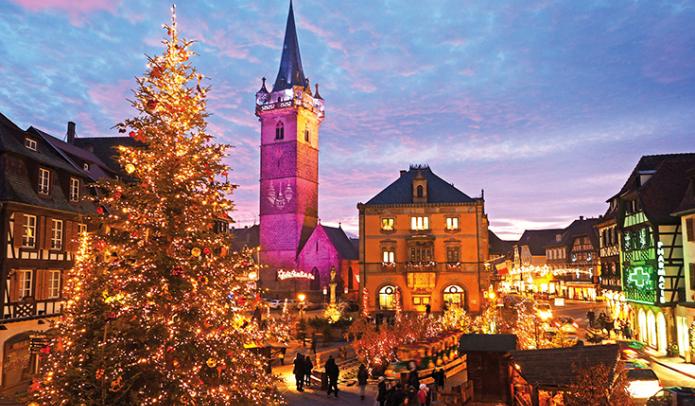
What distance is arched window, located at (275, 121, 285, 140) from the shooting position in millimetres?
75438

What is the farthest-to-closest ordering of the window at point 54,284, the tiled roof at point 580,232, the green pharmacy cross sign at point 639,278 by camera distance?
the tiled roof at point 580,232 → the green pharmacy cross sign at point 639,278 → the window at point 54,284

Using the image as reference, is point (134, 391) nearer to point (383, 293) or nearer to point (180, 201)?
point (180, 201)

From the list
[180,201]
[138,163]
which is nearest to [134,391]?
[180,201]

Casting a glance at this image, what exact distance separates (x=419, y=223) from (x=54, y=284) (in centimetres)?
3299

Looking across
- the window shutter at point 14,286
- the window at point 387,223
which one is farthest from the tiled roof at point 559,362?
the window at point 387,223

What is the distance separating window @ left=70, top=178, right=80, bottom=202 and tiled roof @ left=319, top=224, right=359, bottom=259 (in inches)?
1720

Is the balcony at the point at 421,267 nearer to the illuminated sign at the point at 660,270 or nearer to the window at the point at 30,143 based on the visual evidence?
the illuminated sign at the point at 660,270

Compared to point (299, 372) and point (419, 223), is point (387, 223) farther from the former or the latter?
point (299, 372)

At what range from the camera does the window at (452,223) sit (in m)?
51.0

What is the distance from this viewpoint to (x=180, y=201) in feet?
35.1

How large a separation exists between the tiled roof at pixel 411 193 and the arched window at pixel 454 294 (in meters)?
8.15

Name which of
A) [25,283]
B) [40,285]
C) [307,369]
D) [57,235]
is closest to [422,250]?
[307,369]

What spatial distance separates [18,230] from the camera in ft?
75.4

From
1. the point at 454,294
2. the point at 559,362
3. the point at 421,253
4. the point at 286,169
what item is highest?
the point at 286,169
